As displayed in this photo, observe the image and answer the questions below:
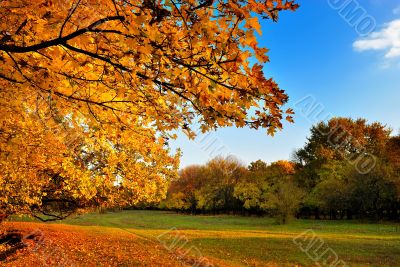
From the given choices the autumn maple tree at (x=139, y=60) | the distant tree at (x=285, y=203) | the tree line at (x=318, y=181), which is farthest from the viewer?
the tree line at (x=318, y=181)

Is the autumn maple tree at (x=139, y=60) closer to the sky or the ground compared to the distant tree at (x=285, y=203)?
closer to the sky

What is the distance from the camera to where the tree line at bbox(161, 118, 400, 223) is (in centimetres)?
A: 5062

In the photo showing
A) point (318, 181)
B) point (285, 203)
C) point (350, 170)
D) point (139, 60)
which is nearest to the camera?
point (139, 60)

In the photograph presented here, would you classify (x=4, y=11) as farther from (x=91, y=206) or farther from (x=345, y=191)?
(x=345, y=191)

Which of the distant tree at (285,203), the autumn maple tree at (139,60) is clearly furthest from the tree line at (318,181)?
the autumn maple tree at (139,60)

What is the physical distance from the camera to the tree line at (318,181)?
166 feet

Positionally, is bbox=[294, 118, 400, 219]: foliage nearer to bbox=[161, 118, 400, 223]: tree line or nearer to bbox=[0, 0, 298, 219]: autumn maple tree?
bbox=[161, 118, 400, 223]: tree line

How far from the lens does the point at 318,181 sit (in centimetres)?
6538

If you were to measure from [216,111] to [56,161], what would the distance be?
9425 mm

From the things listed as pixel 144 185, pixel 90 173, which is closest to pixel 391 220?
pixel 144 185

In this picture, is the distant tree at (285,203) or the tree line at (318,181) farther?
the tree line at (318,181)

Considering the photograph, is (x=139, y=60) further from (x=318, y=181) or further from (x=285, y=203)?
(x=318, y=181)

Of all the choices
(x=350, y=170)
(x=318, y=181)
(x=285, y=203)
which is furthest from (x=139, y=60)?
(x=318, y=181)

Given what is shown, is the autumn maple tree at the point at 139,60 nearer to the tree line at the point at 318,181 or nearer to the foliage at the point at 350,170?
the tree line at the point at 318,181
